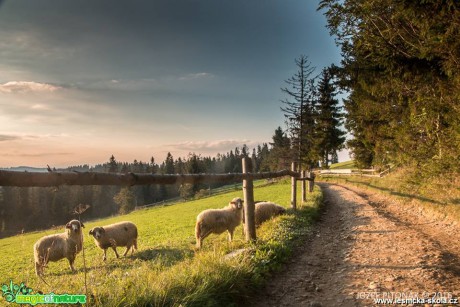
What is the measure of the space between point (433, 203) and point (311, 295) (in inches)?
355

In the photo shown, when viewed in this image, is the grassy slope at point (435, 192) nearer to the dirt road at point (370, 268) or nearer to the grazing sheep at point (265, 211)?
the dirt road at point (370, 268)

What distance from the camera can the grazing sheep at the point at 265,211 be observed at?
11.7 metres

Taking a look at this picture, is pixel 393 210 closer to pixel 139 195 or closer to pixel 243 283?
pixel 243 283

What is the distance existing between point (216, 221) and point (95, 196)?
56.4 m

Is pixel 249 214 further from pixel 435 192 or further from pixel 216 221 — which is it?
pixel 435 192

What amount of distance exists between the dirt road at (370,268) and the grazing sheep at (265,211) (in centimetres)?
321

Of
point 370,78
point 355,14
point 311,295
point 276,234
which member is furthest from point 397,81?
point 311,295

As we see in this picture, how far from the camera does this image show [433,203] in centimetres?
1055

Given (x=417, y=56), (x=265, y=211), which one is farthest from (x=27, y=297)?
(x=265, y=211)

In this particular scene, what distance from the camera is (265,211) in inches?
471

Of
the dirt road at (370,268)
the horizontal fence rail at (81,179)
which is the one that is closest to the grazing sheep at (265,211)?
the dirt road at (370,268)

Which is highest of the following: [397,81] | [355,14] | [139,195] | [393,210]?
[355,14]

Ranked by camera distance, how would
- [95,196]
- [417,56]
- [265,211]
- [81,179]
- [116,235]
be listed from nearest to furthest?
[81,179] < [417,56] < [265,211] < [116,235] < [95,196]

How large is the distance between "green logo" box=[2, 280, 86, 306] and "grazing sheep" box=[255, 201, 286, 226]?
30.7ft
